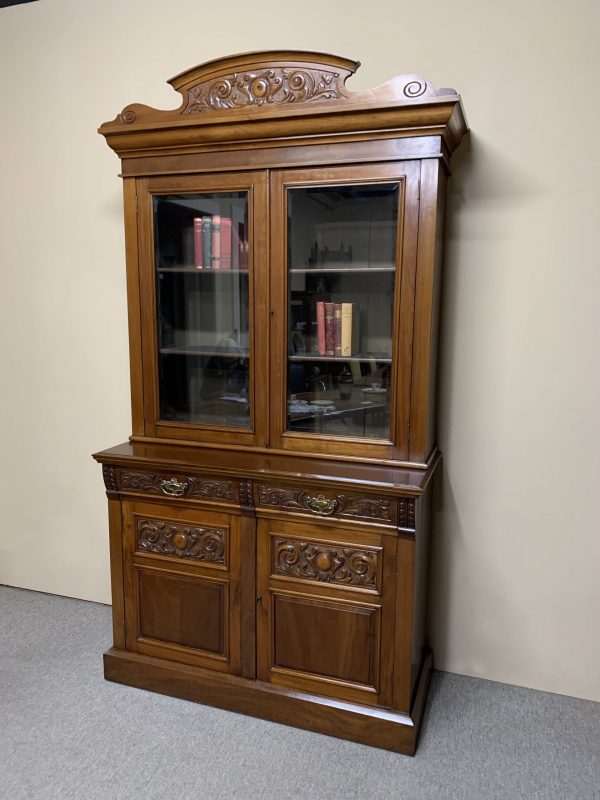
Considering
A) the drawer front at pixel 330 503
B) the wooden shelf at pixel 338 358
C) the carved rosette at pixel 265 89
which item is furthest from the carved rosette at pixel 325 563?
the carved rosette at pixel 265 89

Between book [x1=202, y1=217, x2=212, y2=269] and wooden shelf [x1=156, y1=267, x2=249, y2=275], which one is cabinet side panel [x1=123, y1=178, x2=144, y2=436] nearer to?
wooden shelf [x1=156, y1=267, x2=249, y2=275]

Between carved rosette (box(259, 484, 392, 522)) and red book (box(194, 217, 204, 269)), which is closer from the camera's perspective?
carved rosette (box(259, 484, 392, 522))

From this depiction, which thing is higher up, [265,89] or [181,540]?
[265,89]

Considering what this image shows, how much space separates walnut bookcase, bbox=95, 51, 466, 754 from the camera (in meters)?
1.80

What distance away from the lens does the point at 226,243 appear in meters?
2.07

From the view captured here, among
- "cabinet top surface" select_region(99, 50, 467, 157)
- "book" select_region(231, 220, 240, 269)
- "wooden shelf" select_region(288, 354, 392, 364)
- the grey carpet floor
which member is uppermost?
"cabinet top surface" select_region(99, 50, 467, 157)

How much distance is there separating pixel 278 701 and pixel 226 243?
1629mm

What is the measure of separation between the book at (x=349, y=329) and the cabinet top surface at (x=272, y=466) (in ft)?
1.27

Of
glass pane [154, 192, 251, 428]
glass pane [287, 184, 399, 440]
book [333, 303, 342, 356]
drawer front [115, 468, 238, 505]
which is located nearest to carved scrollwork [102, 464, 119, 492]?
drawer front [115, 468, 238, 505]

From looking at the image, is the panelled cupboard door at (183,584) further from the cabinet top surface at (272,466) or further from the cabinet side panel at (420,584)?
the cabinet side panel at (420,584)

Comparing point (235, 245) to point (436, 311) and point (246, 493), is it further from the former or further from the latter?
point (246, 493)

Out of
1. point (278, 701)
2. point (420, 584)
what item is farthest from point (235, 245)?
point (278, 701)

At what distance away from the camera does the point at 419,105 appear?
1661 millimetres

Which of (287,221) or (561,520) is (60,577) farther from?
(561,520)
